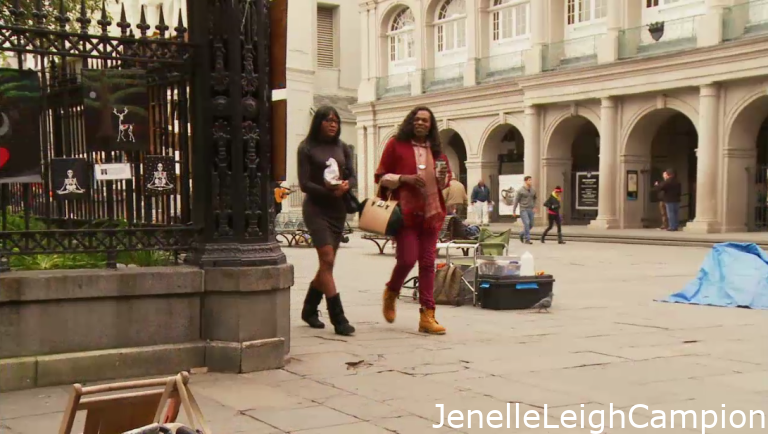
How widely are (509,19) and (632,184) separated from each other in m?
8.68

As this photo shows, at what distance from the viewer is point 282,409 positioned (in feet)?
Answer: 17.0

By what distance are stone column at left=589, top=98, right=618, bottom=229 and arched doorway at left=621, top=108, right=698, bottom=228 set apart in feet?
1.22

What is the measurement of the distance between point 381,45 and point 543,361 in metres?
33.6

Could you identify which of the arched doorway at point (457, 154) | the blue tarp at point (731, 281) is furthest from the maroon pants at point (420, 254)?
the arched doorway at point (457, 154)

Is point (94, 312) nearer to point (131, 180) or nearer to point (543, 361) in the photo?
point (131, 180)

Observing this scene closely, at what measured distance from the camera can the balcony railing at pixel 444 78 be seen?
35375 mm

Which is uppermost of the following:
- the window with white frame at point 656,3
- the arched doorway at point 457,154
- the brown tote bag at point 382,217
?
the window with white frame at point 656,3

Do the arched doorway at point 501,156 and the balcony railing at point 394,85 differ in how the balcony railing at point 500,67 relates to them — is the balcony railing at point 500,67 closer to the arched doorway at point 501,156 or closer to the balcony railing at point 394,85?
the arched doorway at point 501,156

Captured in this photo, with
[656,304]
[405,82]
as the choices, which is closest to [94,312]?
[656,304]

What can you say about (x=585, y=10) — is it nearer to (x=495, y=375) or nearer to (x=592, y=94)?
(x=592, y=94)

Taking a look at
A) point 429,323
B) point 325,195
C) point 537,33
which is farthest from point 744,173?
point 325,195

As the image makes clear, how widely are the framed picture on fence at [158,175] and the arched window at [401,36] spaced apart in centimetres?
3219

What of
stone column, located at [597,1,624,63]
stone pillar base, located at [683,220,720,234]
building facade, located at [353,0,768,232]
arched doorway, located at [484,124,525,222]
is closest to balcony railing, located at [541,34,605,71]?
A: building facade, located at [353,0,768,232]

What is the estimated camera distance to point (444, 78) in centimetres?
3609
